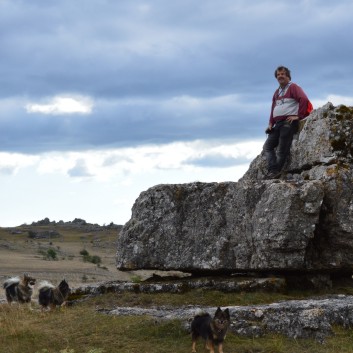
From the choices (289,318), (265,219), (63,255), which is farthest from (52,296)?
(63,255)

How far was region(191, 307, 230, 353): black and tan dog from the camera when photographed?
12.1m

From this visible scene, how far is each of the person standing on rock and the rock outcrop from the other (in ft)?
0.94

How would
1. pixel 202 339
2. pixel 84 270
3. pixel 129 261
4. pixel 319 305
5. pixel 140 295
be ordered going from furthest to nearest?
pixel 84 270, pixel 129 261, pixel 140 295, pixel 319 305, pixel 202 339

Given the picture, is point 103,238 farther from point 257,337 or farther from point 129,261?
point 257,337

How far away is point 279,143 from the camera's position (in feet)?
62.3

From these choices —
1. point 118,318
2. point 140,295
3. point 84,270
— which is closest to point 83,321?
point 118,318

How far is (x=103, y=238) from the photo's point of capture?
8006 centimetres

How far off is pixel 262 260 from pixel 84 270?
30267 mm

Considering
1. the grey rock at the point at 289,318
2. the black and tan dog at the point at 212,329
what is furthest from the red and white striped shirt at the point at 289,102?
the black and tan dog at the point at 212,329

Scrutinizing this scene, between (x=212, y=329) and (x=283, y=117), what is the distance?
8.54 m

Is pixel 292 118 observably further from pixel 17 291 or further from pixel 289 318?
pixel 17 291

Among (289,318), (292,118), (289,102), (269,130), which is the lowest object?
(289,318)

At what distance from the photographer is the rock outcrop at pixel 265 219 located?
16.0 metres

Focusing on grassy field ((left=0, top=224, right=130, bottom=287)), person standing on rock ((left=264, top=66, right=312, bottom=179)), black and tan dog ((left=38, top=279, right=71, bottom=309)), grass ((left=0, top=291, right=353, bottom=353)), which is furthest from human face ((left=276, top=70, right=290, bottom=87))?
grassy field ((left=0, top=224, right=130, bottom=287))
